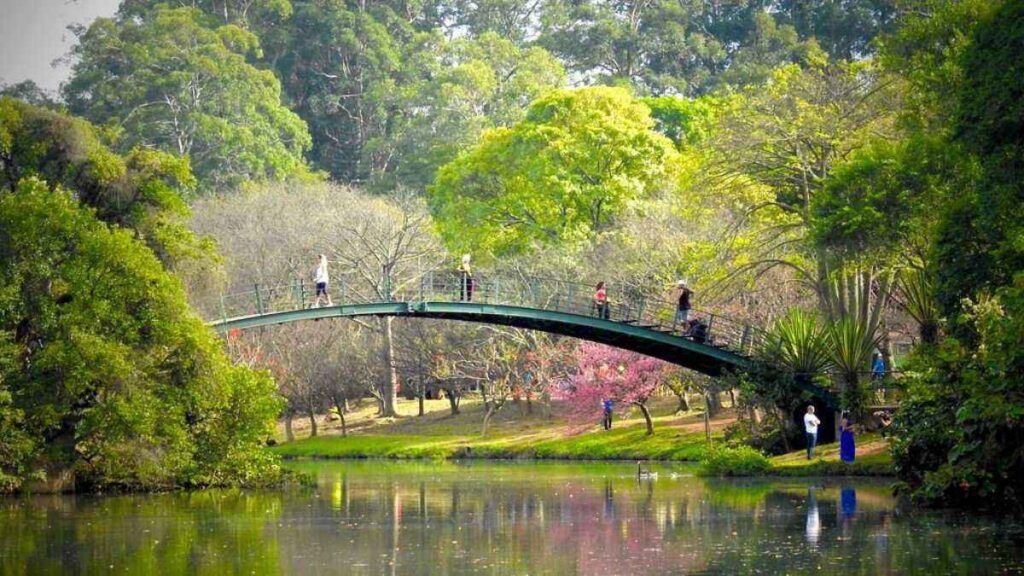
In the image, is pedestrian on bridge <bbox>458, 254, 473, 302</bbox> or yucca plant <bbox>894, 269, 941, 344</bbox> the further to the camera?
pedestrian on bridge <bbox>458, 254, 473, 302</bbox>

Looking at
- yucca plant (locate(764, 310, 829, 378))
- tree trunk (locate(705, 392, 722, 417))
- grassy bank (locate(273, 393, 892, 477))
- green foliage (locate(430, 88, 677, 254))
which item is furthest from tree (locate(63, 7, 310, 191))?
yucca plant (locate(764, 310, 829, 378))

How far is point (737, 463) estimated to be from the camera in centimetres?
4391

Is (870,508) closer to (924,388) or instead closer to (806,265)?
(924,388)

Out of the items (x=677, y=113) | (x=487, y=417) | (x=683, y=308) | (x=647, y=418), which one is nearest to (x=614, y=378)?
(x=647, y=418)

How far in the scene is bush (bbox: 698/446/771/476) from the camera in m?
43.8

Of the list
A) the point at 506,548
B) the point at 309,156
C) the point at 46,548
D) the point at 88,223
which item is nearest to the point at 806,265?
the point at 88,223

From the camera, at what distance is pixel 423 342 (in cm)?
6962

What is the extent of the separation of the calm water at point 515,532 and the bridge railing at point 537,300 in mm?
5203

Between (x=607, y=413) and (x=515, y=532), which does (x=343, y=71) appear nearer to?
(x=607, y=413)

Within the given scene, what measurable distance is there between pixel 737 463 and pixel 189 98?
60.9 metres

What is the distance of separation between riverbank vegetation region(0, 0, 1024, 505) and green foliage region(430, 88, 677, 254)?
147 millimetres

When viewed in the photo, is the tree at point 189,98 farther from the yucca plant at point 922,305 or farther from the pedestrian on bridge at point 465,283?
the yucca plant at point 922,305

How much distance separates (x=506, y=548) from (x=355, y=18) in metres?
88.5

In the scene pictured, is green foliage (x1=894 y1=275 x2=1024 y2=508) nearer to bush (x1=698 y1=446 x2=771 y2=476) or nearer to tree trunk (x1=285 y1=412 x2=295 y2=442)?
bush (x1=698 y1=446 x2=771 y2=476)
